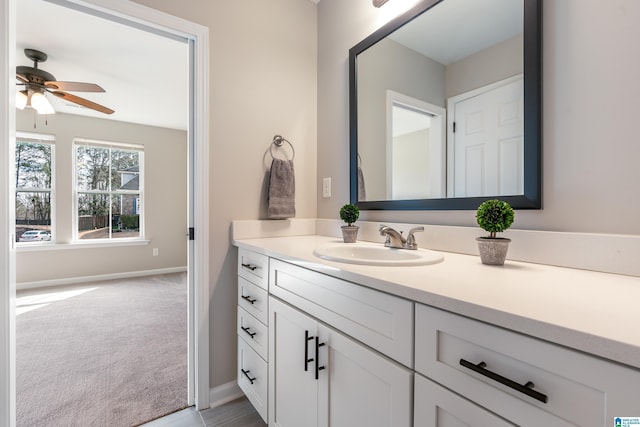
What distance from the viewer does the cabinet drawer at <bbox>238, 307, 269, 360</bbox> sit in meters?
1.31

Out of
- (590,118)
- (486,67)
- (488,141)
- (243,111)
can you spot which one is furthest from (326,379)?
(243,111)

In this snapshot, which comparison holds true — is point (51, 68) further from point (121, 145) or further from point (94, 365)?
point (94, 365)

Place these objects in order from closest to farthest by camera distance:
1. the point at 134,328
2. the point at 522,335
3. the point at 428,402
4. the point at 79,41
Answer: the point at 522,335
the point at 428,402
the point at 79,41
the point at 134,328

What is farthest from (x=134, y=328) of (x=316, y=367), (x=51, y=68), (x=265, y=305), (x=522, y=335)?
(x=522, y=335)

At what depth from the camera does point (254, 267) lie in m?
1.41

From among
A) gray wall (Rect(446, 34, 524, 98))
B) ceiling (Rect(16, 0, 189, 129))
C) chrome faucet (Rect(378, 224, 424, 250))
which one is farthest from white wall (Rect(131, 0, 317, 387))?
gray wall (Rect(446, 34, 524, 98))

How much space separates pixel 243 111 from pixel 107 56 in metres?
1.81

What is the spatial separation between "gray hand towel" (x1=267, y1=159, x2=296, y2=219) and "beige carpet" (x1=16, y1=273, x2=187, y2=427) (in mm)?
1180

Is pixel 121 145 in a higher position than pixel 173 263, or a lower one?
higher

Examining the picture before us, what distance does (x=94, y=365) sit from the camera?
1.97m

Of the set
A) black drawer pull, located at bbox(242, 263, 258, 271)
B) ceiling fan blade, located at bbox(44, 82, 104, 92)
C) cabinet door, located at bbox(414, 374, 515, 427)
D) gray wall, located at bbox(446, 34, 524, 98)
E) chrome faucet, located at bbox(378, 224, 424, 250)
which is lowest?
cabinet door, located at bbox(414, 374, 515, 427)

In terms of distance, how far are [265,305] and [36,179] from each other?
445 centimetres

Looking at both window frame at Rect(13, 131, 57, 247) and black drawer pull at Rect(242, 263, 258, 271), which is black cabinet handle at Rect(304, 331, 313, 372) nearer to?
black drawer pull at Rect(242, 263, 258, 271)

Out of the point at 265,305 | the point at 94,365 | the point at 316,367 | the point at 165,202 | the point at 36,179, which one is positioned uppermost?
the point at 36,179
